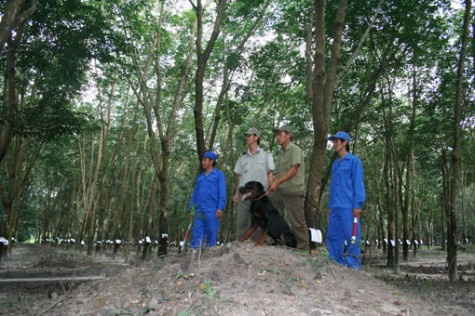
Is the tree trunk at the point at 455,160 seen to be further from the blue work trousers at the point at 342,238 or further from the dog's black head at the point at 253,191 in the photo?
the dog's black head at the point at 253,191

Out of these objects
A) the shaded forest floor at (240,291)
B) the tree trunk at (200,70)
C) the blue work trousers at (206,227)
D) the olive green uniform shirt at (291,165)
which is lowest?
the shaded forest floor at (240,291)

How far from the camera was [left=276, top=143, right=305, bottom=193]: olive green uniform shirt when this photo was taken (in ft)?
19.3

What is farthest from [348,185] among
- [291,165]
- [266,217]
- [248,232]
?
[248,232]

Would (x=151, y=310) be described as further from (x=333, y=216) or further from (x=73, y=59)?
(x=73, y=59)

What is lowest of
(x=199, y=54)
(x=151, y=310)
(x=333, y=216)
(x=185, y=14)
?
(x=151, y=310)

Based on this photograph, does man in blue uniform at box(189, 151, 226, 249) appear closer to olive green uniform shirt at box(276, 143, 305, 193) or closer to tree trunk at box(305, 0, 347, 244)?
olive green uniform shirt at box(276, 143, 305, 193)

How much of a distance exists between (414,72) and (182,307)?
11.7 m

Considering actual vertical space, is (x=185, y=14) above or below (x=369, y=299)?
above

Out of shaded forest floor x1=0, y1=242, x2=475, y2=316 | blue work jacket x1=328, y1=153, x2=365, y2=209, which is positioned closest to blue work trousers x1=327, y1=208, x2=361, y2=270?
blue work jacket x1=328, y1=153, x2=365, y2=209

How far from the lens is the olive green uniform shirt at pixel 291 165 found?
19.3ft

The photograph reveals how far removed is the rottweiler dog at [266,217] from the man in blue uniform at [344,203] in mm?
599

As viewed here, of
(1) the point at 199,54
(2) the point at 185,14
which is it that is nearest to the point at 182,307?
(1) the point at 199,54

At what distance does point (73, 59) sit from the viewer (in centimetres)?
911

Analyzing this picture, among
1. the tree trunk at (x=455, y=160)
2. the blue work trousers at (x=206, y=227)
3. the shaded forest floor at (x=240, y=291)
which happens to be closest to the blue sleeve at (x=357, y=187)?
the shaded forest floor at (x=240, y=291)
